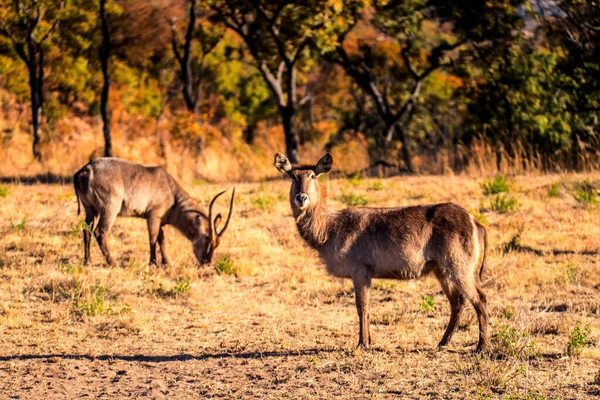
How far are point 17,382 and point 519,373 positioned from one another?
155 inches

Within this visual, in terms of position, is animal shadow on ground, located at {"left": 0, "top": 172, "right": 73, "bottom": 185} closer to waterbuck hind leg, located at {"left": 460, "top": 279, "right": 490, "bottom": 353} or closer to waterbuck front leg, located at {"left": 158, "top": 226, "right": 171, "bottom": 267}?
waterbuck front leg, located at {"left": 158, "top": 226, "right": 171, "bottom": 267}

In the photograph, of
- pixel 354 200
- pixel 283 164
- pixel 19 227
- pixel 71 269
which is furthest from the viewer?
pixel 354 200

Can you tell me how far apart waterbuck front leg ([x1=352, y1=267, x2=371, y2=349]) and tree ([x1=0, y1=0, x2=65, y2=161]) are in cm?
1589

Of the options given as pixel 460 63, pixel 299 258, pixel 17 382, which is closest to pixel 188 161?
pixel 460 63

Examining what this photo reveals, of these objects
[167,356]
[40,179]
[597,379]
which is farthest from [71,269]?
[40,179]

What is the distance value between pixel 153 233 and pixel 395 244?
4.87 meters

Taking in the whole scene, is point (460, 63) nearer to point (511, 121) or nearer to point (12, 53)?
point (511, 121)

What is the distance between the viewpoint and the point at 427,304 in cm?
820

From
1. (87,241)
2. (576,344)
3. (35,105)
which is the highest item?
(35,105)

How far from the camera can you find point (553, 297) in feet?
28.2

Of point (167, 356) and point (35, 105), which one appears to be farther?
point (35, 105)

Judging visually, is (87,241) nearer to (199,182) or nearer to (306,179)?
(306,179)

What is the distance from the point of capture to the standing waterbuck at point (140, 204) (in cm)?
1055

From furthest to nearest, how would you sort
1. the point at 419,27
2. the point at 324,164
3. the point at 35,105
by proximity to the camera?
the point at 35,105 < the point at 419,27 < the point at 324,164
